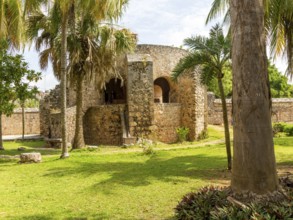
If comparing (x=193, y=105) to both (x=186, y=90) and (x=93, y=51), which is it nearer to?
(x=186, y=90)

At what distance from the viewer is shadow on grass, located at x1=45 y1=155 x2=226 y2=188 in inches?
285

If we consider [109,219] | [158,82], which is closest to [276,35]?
[109,219]

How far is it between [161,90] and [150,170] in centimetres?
1718

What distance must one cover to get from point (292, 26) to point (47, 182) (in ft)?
25.9

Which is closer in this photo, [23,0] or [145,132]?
[23,0]

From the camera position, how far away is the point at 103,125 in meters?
16.3

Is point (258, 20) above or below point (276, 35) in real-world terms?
below

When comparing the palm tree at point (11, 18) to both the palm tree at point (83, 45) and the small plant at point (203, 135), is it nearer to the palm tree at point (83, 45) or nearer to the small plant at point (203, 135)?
the palm tree at point (83, 45)

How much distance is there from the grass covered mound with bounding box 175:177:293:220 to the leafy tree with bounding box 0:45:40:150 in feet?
25.3

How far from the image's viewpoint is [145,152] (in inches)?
446

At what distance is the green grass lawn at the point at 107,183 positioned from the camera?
5.06 metres

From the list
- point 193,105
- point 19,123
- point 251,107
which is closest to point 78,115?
point 193,105

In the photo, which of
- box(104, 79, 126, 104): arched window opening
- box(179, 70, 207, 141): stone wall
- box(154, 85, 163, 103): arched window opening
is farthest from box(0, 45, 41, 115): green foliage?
box(154, 85, 163, 103): arched window opening

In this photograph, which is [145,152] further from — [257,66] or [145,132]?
[257,66]
